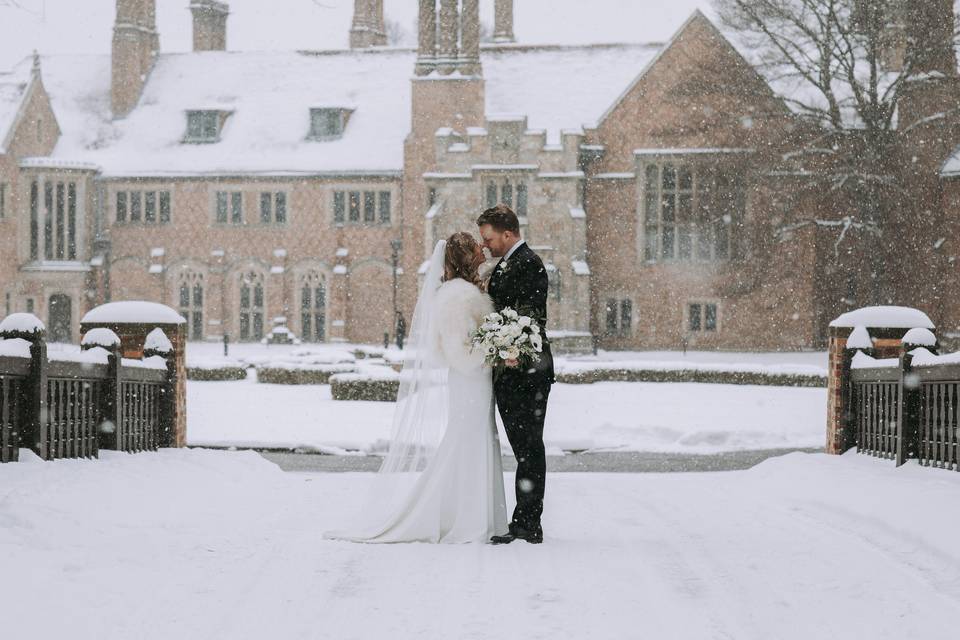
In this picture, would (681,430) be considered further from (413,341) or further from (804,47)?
(804,47)

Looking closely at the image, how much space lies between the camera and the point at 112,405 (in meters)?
10.8

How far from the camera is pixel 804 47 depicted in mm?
31953

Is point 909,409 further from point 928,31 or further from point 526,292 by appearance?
point 928,31

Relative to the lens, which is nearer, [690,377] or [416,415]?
[416,415]

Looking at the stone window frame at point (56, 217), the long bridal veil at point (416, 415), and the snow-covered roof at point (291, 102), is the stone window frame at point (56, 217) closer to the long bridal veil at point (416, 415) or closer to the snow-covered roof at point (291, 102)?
the snow-covered roof at point (291, 102)

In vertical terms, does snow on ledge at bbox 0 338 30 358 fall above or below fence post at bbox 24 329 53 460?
above

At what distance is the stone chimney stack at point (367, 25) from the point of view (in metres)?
51.9

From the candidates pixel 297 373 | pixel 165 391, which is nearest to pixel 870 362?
pixel 165 391

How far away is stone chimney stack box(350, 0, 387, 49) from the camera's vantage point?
2045 inches

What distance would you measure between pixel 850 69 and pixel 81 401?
2554 centimetres

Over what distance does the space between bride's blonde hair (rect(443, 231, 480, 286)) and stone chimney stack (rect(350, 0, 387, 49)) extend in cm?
4457

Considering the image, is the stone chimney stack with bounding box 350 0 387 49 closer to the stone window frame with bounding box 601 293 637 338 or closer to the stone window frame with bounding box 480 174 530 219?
the stone window frame with bounding box 480 174 530 219

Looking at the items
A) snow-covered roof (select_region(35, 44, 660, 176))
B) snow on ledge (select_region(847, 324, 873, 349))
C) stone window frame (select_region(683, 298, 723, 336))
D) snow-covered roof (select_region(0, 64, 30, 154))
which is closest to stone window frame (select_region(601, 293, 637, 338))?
stone window frame (select_region(683, 298, 723, 336))

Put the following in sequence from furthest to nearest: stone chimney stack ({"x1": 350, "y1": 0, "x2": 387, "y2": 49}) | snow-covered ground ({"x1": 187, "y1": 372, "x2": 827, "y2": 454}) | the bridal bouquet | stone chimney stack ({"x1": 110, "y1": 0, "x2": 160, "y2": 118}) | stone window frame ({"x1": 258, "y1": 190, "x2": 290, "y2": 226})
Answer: stone chimney stack ({"x1": 350, "y1": 0, "x2": 387, "y2": 49}) < stone chimney stack ({"x1": 110, "y1": 0, "x2": 160, "y2": 118}) < stone window frame ({"x1": 258, "y1": 190, "x2": 290, "y2": 226}) < snow-covered ground ({"x1": 187, "y1": 372, "x2": 827, "y2": 454}) < the bridal bouquet
